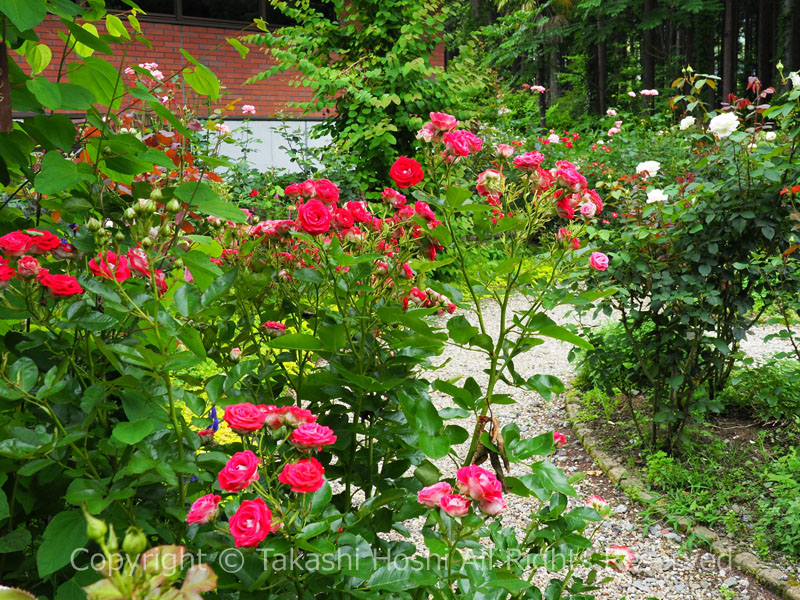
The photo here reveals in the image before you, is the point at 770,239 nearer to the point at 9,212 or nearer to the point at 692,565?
the point at 692,565

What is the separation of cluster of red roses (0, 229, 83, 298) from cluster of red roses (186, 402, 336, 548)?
1.14 feet

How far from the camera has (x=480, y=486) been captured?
98 cm

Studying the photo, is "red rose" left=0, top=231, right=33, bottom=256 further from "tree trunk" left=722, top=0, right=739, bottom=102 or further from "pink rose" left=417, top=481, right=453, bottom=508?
"tree trunk" left=722, top=0, right=739, bottom=102

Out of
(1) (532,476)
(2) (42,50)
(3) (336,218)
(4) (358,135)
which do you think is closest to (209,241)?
(3) (336,218)

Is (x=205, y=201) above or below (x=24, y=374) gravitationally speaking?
above

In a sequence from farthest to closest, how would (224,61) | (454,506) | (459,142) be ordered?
(224,61) < (459,142) < (454,506)

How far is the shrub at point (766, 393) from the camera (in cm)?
324

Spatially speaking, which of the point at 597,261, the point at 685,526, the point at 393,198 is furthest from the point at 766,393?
the point at 393,198

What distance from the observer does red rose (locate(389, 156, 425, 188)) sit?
1394 mm

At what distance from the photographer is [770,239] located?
109 inches

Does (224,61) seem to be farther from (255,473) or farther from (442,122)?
(255,473)

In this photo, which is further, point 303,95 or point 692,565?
point 303,95

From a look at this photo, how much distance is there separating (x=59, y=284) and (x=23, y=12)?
427 mm

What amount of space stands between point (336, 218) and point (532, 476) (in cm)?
68
